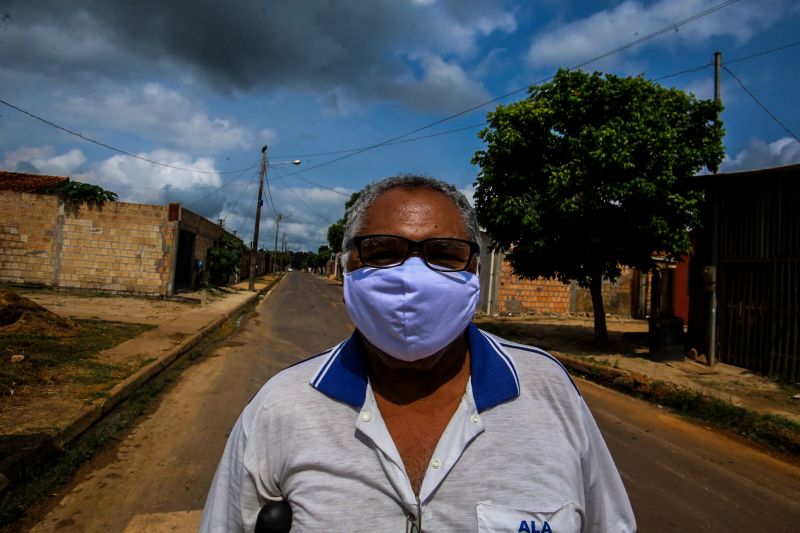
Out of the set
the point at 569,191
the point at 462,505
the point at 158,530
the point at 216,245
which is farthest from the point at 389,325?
the point at 216,245

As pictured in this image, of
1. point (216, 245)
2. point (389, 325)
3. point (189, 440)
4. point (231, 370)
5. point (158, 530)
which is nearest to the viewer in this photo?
point (389, 325)

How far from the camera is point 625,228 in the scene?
9.50 metres

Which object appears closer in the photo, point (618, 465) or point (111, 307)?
point (618, 465)

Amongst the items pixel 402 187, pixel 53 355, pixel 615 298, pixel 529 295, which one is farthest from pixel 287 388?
pixel 615 298

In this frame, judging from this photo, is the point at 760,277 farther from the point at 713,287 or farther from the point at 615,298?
the point at 615,298

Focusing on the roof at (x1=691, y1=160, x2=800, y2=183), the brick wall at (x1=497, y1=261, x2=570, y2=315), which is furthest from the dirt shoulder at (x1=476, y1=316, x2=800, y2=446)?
the brick wall at (x1=497, y1=261, x2=570, y2=315)

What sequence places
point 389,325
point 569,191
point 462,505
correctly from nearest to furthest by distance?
point 462,505
point 389,325
point 569,191

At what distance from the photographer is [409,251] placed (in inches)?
55.5

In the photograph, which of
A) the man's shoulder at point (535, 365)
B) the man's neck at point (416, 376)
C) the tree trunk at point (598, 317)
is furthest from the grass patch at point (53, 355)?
the tree trunk at point (598, 317)

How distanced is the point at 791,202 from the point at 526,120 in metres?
4.82

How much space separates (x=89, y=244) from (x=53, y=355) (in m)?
12.1

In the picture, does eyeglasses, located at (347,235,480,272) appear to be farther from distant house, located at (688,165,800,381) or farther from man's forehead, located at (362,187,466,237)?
distant house, located at (688,165,800,381)

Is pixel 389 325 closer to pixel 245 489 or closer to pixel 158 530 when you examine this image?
pixel 245 489

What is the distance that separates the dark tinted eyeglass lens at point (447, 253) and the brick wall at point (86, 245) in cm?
1818
